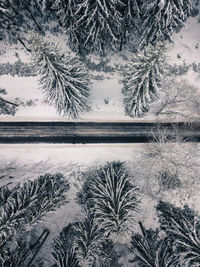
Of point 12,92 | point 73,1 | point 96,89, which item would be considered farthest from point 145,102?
point 12,92

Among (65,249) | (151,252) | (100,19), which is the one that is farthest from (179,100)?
(65,249)

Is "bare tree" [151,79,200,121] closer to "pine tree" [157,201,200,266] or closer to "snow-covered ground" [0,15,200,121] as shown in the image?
"snow-covered ground" [0,15,200,121]

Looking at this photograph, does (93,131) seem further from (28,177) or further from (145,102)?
(28,177)

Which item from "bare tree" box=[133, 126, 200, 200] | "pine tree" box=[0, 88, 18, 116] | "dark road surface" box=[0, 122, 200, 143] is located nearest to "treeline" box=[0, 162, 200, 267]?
→ "bare tree" box=[133, 126, 200, 200]

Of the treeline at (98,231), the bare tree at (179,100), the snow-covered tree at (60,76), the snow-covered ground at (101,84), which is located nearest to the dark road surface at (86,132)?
the snow-covered ground at (101,84)

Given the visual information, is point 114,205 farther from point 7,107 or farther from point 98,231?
point 7,107

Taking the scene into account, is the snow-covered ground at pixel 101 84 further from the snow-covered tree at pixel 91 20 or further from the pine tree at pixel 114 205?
the pine tree at pixel 114 205
